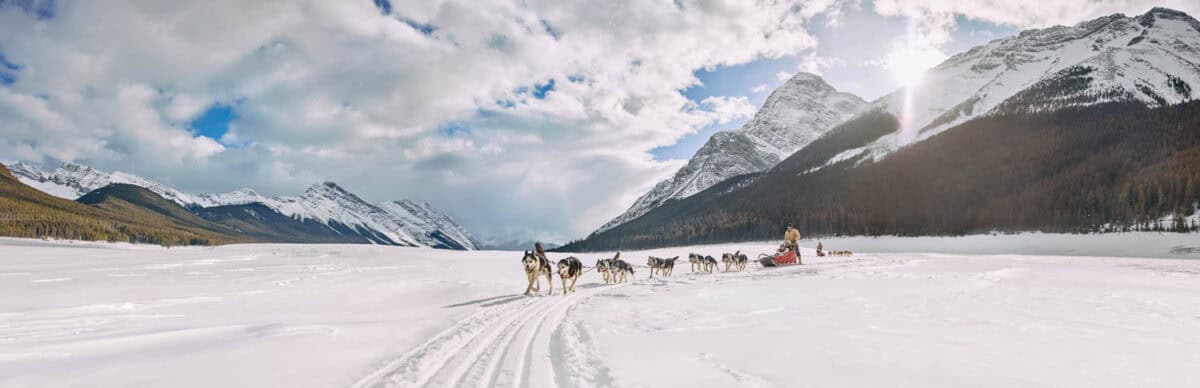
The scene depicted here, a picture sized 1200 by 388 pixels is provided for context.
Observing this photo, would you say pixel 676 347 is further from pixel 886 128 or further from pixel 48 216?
pixel 886 128

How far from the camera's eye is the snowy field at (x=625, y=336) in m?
5.11

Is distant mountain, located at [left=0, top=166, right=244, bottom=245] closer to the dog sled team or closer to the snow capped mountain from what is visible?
the dog sled team

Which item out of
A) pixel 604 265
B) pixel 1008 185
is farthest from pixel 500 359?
pixel 1008 185

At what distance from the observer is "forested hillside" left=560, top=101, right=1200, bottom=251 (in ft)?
193

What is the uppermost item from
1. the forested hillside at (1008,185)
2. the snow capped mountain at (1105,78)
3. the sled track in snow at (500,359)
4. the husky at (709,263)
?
the snow capped mountain at (1105,78)

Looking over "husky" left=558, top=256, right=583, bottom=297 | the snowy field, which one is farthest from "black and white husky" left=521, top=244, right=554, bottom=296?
the snowy field

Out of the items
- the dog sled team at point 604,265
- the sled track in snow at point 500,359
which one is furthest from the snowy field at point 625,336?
the dog sled team at point 604,265

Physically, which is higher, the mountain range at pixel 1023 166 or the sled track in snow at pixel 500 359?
the mountain range at pixel 1023 166

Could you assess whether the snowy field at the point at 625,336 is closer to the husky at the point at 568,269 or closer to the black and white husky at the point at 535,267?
the black and white husky at the point at 535,267

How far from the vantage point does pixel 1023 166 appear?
86.4 m

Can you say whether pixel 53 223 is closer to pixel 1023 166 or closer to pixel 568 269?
pixel 568 269

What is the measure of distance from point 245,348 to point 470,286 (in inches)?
474

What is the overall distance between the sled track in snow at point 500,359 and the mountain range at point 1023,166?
73184mm

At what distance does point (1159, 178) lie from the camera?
57500 mm
